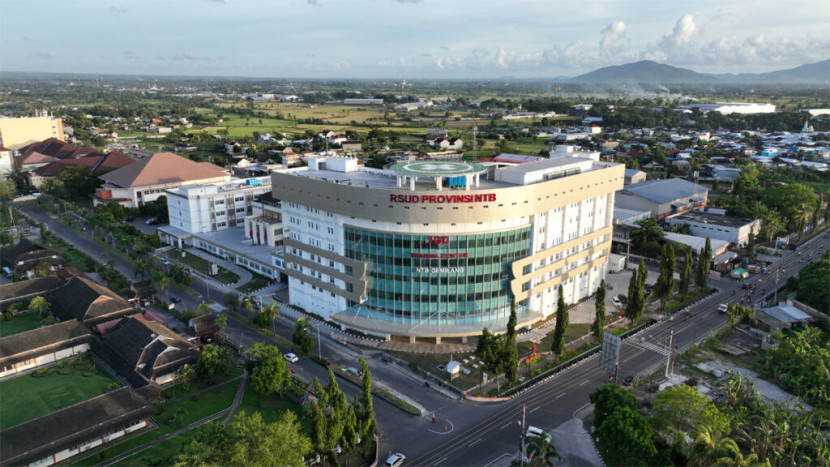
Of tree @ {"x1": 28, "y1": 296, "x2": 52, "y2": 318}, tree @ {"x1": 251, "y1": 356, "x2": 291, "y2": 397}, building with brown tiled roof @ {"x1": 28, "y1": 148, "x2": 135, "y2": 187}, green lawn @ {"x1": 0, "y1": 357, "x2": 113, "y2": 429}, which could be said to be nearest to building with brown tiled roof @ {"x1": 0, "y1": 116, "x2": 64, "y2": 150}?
building with brown tiled roof @ {"x1": 28, "y1": 148, "x2": 135, "y2": 187}

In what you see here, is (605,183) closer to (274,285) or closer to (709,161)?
(274,285)

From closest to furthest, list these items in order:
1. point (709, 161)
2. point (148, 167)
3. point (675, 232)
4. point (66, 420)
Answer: point (66, 420)
point (675, 232)
point (148, 167)
point (709, 161)

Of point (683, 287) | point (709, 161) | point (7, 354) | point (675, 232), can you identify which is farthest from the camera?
point (709, 161)

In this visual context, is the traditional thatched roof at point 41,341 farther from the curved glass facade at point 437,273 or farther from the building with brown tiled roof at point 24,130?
the building with brown tiled roof at point 24,130

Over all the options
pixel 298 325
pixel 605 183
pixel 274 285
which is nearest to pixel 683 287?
pixel 605 183

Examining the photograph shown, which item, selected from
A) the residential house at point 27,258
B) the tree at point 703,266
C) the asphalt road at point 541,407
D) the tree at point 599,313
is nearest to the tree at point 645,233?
the tree at point 703,266
